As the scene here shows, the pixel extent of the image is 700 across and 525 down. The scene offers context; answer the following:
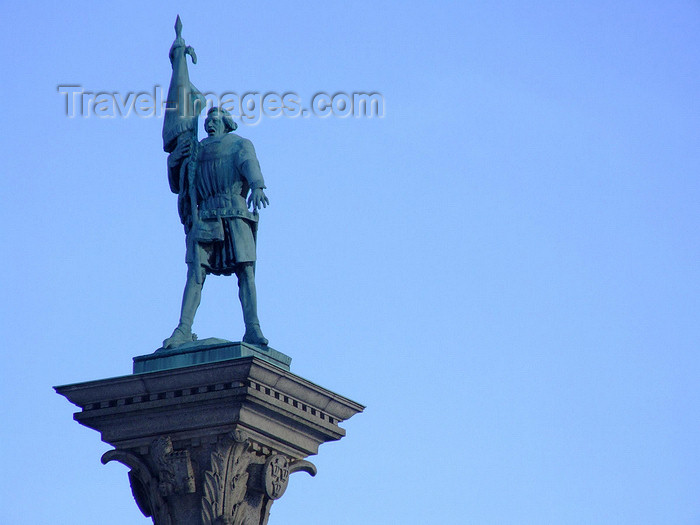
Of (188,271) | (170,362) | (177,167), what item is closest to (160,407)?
(170,362)

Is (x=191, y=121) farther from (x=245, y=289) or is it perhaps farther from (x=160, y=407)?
(x=160, y=407)

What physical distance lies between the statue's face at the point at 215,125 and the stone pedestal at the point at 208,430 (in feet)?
15.8

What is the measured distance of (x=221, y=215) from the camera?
97.3ft

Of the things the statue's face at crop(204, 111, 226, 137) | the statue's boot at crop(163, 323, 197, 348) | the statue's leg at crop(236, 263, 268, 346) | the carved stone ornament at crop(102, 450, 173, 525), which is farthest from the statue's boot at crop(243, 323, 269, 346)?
the statue's face at crop(204, 111, 226, 137)

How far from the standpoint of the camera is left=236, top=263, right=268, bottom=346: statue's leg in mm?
28969

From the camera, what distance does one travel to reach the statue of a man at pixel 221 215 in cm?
2942

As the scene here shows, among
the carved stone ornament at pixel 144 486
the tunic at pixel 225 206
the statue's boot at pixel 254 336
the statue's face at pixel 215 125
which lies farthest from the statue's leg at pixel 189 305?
the statue's face at pixel 215 125

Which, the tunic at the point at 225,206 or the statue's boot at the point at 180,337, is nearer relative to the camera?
the statue's boot at the point at 180,337

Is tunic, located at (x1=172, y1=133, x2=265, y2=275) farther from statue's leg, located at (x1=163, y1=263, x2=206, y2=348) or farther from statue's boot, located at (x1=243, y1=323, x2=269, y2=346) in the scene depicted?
statue's boot, located at (x1=243, y1=323, x2=269, y2=346)

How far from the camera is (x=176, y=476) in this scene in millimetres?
27750

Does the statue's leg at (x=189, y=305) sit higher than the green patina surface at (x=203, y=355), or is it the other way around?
the statue's leg at (x=189, y=305)

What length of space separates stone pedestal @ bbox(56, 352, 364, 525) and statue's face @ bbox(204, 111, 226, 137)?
4829mm

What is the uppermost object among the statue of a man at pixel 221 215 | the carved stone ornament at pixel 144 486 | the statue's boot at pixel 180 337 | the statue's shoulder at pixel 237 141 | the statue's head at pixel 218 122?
the statue's head at pixel 218 122

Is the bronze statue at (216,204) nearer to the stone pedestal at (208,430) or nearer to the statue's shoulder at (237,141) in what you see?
the statue's shoulder at (237,141)
